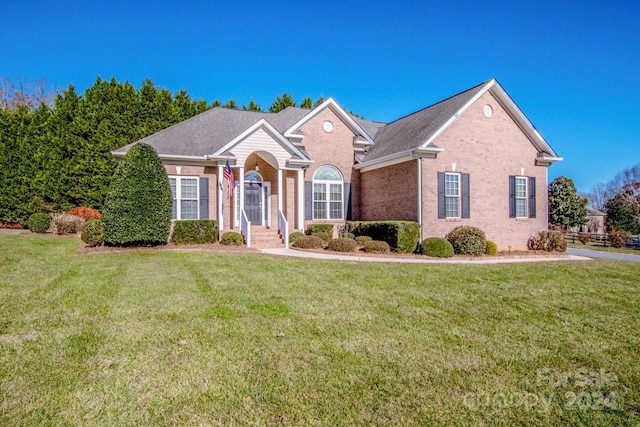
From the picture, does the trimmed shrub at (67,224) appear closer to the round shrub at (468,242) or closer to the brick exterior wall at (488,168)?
the brick exterior wall at (488,168)

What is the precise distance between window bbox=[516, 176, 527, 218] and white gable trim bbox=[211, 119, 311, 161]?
9.63 metres

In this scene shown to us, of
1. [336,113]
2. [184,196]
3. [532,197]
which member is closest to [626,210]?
[532,197]

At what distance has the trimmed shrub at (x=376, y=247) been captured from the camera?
14.5 metres

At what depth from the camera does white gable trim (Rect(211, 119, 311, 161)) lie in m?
16.3

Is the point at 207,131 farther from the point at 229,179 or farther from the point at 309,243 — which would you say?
the point at 309,243

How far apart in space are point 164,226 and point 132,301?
324 inches

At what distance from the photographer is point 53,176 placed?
68.8ft

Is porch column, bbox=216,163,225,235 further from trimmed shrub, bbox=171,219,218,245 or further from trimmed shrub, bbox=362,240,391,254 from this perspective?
trimmed shrub, bbox=362,240,391,254

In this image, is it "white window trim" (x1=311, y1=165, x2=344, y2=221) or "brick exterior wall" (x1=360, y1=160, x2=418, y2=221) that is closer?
"brick exterior wall" (x1=360, y1=160, x2=418, y2=221)

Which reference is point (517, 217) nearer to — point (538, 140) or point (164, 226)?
point (538, 140)

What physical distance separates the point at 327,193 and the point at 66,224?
12.3 m

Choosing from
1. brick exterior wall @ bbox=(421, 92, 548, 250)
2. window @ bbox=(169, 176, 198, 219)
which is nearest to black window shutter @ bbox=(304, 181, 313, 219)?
window @ bbox=(169, 176, 198, 219)

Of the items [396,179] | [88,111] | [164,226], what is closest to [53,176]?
[88,111]

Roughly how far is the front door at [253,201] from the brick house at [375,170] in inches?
1.9
